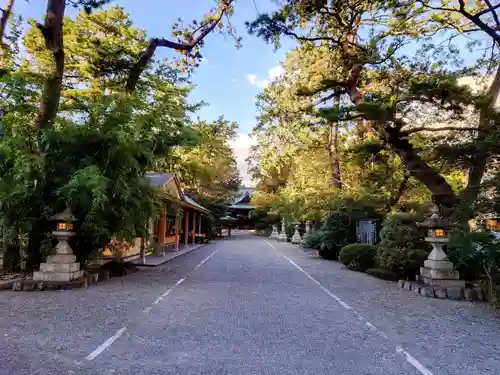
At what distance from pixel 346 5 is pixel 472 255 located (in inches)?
285

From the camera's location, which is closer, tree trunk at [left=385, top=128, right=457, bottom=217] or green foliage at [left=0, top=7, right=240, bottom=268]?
green foliage at [left=0, top=7, right=240, bottom=268]

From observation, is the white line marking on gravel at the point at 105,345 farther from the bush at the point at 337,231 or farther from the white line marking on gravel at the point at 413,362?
the bush at the point at 337,231

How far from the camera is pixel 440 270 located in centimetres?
924

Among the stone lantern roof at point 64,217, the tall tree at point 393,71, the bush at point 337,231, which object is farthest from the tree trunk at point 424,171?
the stone lantern roof at point 64,217

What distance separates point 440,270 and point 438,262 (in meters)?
0.18

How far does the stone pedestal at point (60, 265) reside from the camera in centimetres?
900

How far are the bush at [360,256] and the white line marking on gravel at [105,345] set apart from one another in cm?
968

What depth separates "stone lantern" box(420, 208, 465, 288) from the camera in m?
9.17

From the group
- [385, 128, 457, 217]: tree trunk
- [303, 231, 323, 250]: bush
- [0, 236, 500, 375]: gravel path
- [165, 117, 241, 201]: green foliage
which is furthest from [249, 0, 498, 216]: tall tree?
[165, 117, 241, 201]: green foliage

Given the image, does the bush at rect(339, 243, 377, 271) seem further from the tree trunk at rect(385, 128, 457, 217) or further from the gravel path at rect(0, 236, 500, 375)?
the gravel path at rect(0, 236, 500, 375)

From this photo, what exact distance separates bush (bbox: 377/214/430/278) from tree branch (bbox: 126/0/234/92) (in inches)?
313

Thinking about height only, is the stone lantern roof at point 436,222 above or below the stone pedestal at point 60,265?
above

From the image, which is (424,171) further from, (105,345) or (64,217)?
(105,345)

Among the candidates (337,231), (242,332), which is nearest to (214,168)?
(337,231)
